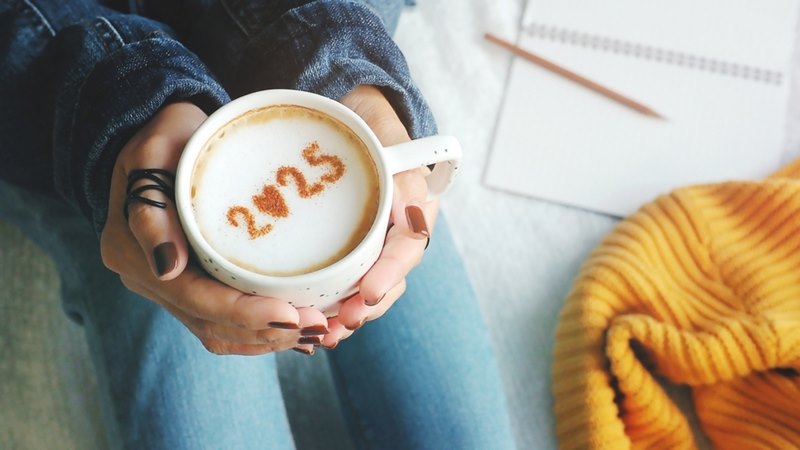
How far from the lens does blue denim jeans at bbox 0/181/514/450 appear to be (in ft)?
1.69

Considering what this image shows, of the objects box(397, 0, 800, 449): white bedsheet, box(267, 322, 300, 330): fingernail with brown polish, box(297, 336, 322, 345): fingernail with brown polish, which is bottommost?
box(397, 0, 800, 449): white bedsheet

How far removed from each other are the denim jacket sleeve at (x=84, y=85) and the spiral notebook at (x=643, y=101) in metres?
0.40

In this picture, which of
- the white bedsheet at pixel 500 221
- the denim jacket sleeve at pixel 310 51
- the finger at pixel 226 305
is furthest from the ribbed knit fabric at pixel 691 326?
the finger at pixel 226 305

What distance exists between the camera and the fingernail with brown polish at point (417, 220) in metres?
0.38

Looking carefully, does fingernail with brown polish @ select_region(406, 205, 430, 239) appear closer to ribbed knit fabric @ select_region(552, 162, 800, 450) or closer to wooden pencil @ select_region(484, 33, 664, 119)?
ribbed knit fabric @ select_region(552, 162, 800, 450)

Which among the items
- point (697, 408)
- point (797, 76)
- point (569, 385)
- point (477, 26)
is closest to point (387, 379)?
point (569, 385)

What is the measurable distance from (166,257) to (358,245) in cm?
9

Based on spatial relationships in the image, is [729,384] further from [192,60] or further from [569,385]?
[192,60]

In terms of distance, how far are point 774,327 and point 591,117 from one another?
29 cm

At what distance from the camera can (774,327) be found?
575 mm

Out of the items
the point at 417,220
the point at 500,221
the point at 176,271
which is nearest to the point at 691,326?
the point at 500,221

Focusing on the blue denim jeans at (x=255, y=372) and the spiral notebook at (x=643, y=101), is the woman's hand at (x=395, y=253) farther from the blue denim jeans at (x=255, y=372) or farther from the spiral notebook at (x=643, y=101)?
the spiral notebook at (x=643, y=101)

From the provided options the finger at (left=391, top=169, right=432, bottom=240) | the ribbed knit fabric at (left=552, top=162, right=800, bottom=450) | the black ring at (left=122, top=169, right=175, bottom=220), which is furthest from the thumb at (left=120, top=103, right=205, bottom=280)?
the ribbed knit fabric at (left=552, top=162, right=800, bottom=450)

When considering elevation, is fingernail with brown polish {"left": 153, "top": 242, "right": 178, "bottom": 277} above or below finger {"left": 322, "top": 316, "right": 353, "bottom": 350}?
above
